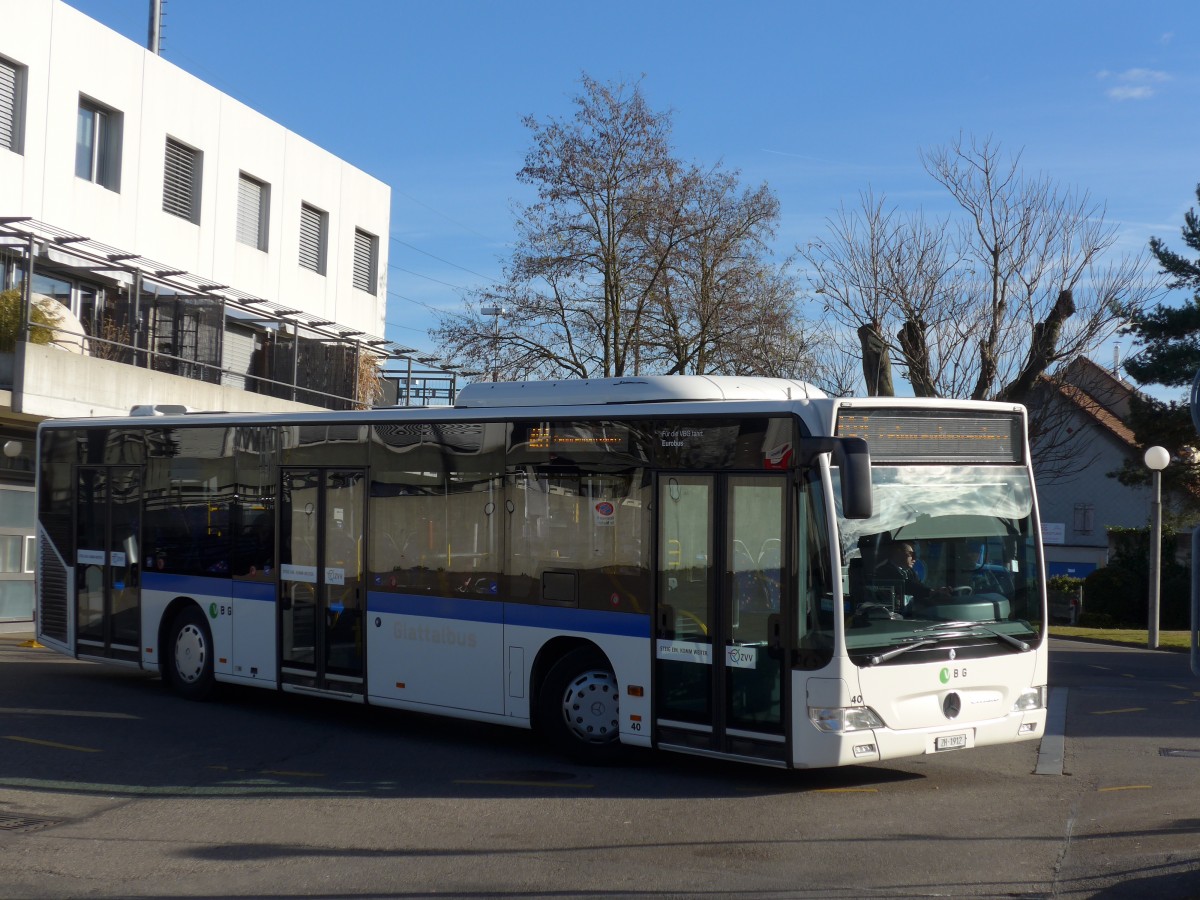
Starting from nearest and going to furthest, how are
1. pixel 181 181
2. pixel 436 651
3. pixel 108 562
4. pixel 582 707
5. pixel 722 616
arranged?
pixel 722 616 < pixel 582 707 < pixel 436 651 < pixel 108 562 < pixel 181 181

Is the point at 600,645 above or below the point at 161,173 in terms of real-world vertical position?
below

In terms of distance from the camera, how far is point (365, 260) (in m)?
34.9

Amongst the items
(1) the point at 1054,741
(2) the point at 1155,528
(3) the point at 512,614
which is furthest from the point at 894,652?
(2) the point at 1155,528

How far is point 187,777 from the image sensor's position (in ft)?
33.1

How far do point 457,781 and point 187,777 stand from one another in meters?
1.99

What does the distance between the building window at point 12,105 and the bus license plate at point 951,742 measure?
1899 cm

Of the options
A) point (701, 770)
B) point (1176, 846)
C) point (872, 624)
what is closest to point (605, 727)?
point (701, 770)

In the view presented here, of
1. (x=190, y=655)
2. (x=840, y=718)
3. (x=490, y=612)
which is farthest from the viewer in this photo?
(x=190, y=655)

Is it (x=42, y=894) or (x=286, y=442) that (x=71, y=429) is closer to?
(x=286, y=442)

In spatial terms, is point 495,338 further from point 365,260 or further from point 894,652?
point 894,652

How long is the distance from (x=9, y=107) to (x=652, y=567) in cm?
1745

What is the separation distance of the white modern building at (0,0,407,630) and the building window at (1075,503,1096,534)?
36.9 metres

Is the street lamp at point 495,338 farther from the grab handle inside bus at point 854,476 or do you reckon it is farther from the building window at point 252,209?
the grab handle inside bus at point 854,476

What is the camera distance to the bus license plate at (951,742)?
9508mm
